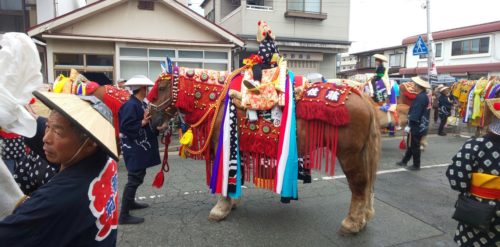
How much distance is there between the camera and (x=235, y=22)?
49.2ft

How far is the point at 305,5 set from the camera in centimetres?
1518

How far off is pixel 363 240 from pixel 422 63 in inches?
1187

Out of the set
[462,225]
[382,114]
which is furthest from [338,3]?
[462,225]

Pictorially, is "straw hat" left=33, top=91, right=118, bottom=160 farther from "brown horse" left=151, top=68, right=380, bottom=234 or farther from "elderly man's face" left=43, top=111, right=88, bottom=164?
"brown horse" left=151, top=68, right=380, bottom=234

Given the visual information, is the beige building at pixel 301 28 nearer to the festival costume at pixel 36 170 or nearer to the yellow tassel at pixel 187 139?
the yellow tassel at pixel 187 139

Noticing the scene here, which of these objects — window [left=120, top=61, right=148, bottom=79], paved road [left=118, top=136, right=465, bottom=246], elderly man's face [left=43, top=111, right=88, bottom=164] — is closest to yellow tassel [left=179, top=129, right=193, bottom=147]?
paved road [left=118, top=136, right=465, bottom=246]

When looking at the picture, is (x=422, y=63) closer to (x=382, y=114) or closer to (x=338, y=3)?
(x=338, y=3)

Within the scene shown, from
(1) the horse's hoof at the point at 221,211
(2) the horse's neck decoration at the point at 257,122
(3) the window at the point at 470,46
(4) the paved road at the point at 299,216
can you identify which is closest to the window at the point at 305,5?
(4) the paved road at the point at 299,216

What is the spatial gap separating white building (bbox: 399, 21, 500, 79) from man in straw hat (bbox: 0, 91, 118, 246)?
84.7 feet

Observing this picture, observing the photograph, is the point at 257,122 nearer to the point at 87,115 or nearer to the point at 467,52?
the point at 87,115

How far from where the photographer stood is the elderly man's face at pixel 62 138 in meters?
1.46

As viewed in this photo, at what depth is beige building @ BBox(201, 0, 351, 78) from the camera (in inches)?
566

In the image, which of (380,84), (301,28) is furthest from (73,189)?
(301,28)

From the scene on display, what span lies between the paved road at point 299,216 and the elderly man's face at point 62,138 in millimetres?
2162
